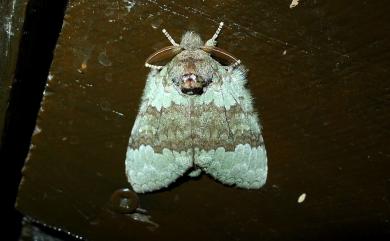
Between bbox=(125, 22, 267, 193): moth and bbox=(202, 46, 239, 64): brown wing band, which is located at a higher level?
bbox=(202, 46, 239, 64): brown wing band

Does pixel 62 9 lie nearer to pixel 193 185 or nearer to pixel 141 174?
pixel 141 174

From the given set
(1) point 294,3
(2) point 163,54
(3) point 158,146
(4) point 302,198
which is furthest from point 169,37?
(4) point 302,198

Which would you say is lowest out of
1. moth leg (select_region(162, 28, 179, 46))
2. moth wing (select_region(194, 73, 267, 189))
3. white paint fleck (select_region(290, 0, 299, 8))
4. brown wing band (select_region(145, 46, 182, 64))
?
moth wing (select_region(194, 73, 267, 189))

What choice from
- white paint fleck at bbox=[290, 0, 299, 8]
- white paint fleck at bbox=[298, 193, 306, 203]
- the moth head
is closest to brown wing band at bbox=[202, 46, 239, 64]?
the moth head

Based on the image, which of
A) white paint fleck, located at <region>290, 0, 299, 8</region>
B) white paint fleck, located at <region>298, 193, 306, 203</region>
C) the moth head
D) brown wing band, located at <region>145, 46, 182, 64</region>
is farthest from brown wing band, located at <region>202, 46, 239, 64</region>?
white paint fleck, located at <region>298, 193, 306, 203</region>

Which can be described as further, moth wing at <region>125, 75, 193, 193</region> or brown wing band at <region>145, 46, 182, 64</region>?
moth wing at <region>125, 75, 193, 193</region>

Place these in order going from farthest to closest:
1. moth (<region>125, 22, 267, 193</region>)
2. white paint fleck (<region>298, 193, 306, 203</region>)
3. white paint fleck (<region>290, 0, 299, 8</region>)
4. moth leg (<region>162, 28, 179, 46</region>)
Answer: white paint fleck (<region>298, 193, 306, 203</region>) < moth (<region>125, 22, 267, 193</region>) < moth leg (<region>162, 28, 179, 46</region>) < white paint fleck (<region>290, 0, 299, 8</region>)

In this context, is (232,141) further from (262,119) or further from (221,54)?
(221,54)

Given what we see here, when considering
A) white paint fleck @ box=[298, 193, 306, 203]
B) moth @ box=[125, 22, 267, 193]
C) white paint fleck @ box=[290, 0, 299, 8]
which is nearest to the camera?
white paint fleck @ box=[290, 0, 299, 8]

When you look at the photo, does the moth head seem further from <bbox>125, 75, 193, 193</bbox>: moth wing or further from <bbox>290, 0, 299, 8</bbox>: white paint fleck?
<bbox>290, 0, 299, 8</bbox>: white paint fleck
